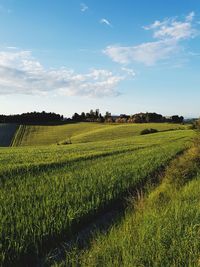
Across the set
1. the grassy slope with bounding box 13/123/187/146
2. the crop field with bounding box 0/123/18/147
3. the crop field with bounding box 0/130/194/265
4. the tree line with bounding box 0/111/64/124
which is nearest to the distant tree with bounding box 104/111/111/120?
the tree line with bounding box 0/111/64/124

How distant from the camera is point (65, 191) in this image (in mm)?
12117

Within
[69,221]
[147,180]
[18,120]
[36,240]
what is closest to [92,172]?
[147,180]

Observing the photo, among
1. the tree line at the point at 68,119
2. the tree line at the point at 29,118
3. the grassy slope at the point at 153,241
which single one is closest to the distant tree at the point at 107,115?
the tree line at the point at 68,119

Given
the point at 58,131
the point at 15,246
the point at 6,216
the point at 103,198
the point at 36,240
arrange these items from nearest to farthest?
the point at 15,246 → the point at 36,240 → the point at 6,216 → the point at 103,198 → the point at 58,131

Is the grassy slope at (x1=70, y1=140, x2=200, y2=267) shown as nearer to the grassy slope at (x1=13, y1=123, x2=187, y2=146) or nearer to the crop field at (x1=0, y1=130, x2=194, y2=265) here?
the crop field at (x1=0, y1=130, x2=194, y2=265)

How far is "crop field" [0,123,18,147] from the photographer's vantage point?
84.0 metres

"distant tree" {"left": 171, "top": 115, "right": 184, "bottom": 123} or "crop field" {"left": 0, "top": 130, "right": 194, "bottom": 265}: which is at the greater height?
"distant tree" {"left": 171, "top": 115, "right": 184, "bottom": 123}

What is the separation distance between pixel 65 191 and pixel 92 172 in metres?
4.50

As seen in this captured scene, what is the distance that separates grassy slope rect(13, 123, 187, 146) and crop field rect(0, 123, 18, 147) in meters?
1.62

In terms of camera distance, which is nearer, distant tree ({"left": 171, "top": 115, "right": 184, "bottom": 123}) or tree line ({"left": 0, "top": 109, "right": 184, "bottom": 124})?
tree line ({"left": 0, "top": 109, "right": 184, "bottom": 124})

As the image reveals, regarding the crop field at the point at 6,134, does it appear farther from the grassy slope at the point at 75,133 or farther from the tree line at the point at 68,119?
the tree line at the point at 68,119

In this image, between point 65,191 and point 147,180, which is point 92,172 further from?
point 65,191

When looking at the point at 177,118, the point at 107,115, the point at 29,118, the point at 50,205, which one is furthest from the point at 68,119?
the point at 50,205

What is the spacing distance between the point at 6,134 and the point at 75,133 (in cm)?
1684
